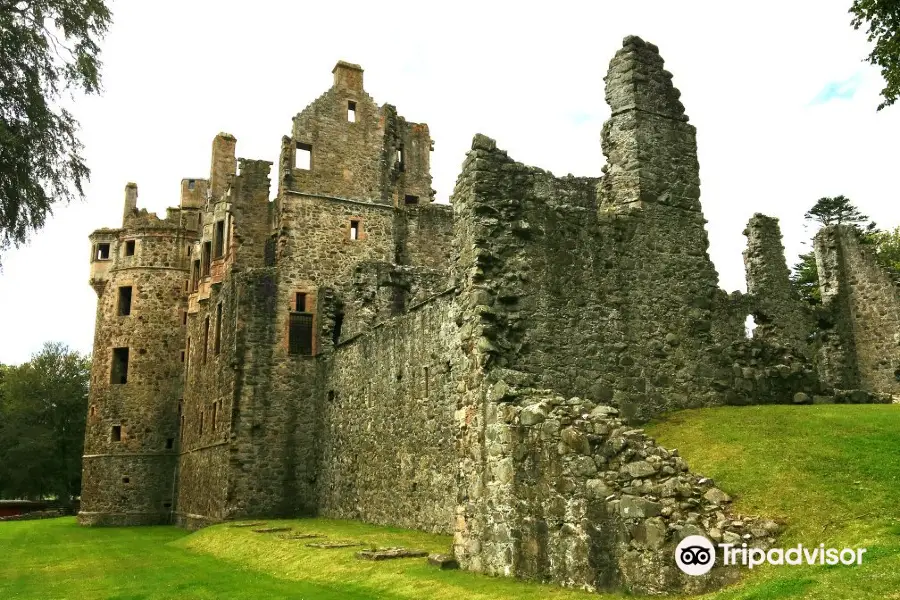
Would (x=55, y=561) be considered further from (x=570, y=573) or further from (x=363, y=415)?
(x=570, y=573)

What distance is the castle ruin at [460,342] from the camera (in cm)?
1030

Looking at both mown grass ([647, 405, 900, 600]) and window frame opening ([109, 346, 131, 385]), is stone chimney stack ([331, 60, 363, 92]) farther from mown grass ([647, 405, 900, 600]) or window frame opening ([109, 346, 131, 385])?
mown grass ([647, 405, 900, 600])

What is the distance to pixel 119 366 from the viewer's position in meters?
37.8

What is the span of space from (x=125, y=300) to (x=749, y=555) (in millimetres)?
36210

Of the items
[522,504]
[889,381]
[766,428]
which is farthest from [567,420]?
[889,381]

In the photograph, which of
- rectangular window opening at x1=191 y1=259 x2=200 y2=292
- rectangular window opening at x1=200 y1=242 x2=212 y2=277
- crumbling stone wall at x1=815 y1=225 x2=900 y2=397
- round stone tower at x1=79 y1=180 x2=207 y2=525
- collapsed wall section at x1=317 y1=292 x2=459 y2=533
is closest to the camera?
collapsed wall section at x1=317 y1=292 x2=459 y2=533

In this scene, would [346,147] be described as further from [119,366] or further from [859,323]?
[859,323]

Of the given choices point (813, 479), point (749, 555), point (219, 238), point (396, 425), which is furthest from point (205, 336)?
point (749, 555)

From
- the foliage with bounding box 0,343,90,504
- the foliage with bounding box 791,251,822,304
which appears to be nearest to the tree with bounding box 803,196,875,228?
the foliage with bounding box 791,251,822,304

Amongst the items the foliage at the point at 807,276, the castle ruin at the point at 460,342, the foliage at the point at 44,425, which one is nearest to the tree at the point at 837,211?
the foliage at the point at 807,276

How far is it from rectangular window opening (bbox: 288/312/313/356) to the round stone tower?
12274 mm

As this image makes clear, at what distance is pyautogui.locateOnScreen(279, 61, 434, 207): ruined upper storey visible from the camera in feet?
98.1

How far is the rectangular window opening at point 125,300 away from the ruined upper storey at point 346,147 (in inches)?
539

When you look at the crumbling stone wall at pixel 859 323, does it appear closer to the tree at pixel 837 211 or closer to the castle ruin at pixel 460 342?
the castle ruin at pixel 460 342
